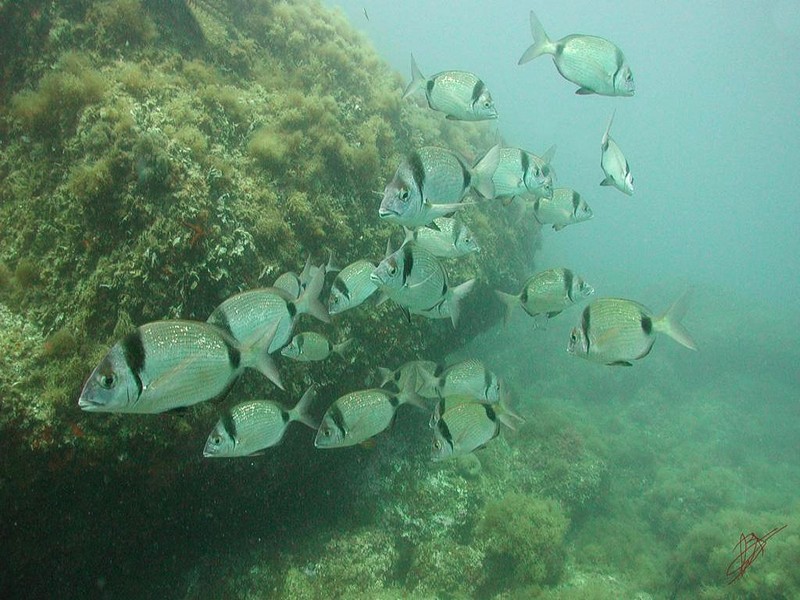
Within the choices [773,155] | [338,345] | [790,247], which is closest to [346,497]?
[338,345]

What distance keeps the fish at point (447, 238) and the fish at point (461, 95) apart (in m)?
1.13

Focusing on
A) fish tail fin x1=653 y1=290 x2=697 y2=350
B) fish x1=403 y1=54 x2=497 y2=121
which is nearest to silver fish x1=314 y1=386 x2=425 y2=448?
fish tail fin x1=653 y1=290 x2=697 y2=350

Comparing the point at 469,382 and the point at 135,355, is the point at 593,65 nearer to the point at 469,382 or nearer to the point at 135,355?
the point at 469,382

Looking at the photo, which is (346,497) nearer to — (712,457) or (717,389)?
(712,457)

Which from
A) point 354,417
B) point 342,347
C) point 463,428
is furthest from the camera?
point 342,347

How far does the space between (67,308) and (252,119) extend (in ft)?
11.0

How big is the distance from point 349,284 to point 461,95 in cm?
229

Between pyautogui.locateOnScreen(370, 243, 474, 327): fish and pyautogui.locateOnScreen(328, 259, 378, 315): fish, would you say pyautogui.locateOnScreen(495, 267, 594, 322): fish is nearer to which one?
pyautogui.locateOnScreen(370, 243, 474, 327): fish

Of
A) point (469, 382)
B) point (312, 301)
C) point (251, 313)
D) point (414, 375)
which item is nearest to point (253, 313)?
point (251, 313)

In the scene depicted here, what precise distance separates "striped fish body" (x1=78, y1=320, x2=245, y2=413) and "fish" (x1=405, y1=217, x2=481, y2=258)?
2.68 metres

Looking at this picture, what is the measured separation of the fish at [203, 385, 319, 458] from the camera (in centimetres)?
343

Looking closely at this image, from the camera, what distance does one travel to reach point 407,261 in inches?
141

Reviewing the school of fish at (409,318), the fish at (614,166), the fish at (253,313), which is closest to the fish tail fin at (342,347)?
the school of fish at (409,318)

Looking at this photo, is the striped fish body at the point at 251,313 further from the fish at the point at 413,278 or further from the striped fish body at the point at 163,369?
the fish at the point at 413,278
